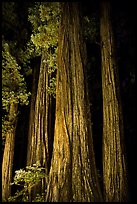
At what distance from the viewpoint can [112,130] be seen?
523 centimetres

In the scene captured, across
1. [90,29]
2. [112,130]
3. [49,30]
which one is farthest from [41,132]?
[90,29]

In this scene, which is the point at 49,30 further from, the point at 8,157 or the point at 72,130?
the point at 8,157

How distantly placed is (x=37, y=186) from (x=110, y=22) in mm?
4159

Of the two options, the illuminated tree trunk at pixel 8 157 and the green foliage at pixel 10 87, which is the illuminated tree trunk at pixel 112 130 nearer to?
the green foliage at pixel 10 87

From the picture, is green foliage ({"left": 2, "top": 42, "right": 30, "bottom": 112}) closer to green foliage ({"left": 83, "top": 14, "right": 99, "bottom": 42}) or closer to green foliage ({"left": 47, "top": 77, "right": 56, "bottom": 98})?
green foliage ({"left": 47, "top": 77, "right": 56, "bottom": 98})

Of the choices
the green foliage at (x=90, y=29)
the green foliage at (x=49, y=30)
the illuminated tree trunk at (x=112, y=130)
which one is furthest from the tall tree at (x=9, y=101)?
the green foliage at (x=90, y=29)

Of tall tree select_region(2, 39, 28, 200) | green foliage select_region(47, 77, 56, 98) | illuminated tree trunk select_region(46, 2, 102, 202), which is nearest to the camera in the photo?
illuminated tree trunk select_region(46, 2, 102, 202)

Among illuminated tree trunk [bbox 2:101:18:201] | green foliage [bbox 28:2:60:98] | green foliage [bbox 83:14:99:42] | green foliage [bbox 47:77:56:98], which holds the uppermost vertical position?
green foliage [bbox 83:14:99:42]

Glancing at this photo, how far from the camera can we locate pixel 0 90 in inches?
257

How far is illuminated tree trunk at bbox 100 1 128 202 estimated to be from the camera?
16.0ft

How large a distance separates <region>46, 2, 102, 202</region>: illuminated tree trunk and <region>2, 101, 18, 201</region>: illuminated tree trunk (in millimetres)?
1788

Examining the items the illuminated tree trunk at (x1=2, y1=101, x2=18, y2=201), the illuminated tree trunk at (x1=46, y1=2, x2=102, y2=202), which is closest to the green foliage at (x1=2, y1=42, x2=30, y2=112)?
the illuminated tree trunk at (x1=2, y1=101, x2=18, y2=201)

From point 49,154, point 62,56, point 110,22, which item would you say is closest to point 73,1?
point 110,22

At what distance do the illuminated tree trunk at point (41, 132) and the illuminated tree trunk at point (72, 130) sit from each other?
930 mm
